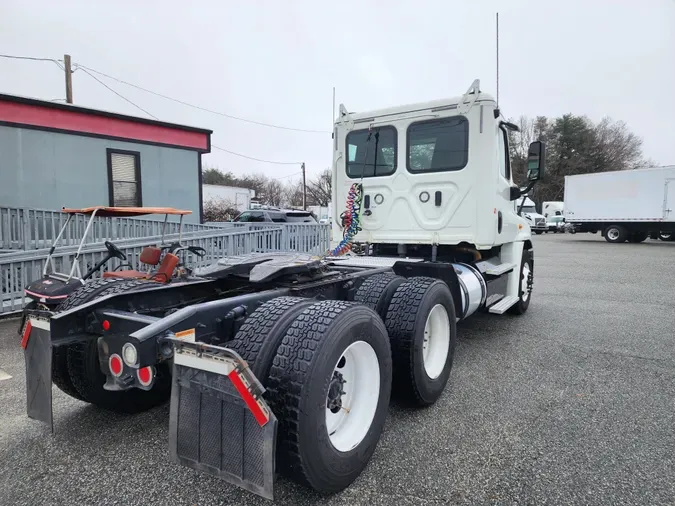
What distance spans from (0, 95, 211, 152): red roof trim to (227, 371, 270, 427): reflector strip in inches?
388

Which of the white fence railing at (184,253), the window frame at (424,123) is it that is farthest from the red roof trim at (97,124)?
the window frame at (424,123)

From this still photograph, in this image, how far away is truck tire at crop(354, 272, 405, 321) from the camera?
11.7ft

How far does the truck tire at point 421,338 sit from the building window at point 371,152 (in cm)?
221

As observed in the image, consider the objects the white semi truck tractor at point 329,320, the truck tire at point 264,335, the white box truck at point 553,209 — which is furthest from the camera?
the white box truck at point 553,209

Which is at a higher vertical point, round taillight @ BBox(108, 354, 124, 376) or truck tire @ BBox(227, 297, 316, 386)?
truck tire @ BBox(227, 297, 316, 386)

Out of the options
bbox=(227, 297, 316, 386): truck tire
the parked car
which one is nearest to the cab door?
bbox=(227, 297, 316, 386): truck tire

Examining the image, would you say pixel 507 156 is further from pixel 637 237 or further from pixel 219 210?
pixel 219 210

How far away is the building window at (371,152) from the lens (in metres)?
5.50

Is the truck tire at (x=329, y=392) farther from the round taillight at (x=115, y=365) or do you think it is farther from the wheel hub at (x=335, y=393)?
the round taillight at (x=115, y=365)

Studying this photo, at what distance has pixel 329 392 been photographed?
7.95 ft

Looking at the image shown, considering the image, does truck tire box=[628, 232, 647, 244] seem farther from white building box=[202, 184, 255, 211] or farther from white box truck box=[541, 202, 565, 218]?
white building box=[202, 184, 255, 211]

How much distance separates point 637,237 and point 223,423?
26690 mm

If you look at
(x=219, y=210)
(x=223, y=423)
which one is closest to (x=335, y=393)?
(x=223, y=423)

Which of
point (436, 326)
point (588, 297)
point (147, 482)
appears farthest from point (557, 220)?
point (147, 482)
